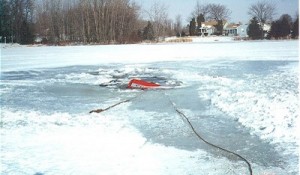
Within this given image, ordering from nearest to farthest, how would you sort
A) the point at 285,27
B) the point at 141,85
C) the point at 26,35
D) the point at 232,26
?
the point at 141,85 → the point at 285,27 → the point at 26,35 → the point at 232,26

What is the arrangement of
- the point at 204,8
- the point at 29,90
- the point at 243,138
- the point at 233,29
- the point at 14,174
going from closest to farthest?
the point at 14,174 < the point at 243,138 < the point at 29,90 < the point at 233,29 < the point at 204,8

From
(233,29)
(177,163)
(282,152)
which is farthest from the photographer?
(233,29)

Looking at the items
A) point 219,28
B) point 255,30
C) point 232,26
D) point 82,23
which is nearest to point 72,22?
point 82,23

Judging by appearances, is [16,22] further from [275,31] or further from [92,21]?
[275,31]

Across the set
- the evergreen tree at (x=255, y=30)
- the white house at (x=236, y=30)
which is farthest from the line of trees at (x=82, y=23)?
the white house at (x=236, y=30)

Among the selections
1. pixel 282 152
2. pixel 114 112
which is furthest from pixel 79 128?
pixel 282 152

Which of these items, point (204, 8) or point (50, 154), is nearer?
point (50, 154)

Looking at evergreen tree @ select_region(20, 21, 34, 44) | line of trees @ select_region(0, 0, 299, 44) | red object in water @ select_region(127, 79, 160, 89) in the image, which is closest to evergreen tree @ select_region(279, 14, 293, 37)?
line of trees @ select_region(0, 0, 299, 44)

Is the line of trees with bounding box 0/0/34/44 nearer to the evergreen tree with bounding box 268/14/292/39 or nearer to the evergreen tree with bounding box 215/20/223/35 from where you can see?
the evergreen tree with bounding box 268/14/292/39

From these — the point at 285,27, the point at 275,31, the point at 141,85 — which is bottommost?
the point at 141,85

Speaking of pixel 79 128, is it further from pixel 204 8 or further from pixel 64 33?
pixel 204 8

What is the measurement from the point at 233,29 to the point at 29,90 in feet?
254

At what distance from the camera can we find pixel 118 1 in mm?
50531

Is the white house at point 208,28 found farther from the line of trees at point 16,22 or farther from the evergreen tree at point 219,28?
the line of trees at point 16,22
